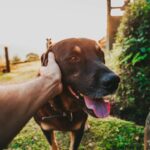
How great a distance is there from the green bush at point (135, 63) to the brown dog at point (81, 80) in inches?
101

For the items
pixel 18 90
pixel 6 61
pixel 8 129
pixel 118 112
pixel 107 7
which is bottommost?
pixel 6 61

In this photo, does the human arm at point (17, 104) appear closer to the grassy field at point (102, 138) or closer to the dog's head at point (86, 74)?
the dog's head at point (86, 74)

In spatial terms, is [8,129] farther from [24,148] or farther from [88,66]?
[24,148]

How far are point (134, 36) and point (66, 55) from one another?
3.73 metres

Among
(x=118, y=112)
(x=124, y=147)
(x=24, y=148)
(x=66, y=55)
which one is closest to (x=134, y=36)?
(x=118, y=112)

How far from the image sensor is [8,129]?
65.5 inches

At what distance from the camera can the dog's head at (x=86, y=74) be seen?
3824mm

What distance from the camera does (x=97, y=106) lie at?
4125 mm

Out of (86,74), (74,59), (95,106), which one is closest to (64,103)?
(74,59)

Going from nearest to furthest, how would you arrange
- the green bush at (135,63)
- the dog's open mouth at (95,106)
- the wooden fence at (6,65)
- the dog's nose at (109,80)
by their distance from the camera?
the dog's nose at (109,80)
the dog's open mouth at (95,106)
the green bush at (135,63)
the wooden fence at (6,65)

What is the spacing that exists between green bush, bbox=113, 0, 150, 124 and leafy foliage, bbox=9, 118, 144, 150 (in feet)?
1.49

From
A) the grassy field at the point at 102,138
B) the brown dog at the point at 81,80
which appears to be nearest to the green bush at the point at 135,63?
the grassy field at the point at 102,138

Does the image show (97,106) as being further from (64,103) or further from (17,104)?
(17,104)

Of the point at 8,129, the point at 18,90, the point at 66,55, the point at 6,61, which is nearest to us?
the point at 8,129
